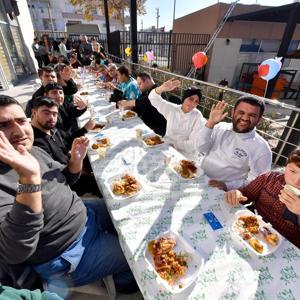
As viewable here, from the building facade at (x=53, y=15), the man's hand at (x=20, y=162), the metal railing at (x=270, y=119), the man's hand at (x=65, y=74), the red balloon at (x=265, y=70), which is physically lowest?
the metal railing at (x=270, y=119)

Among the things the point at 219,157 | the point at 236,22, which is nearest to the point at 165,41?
the point at 236,22

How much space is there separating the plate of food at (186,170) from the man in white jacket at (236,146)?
17 centimetres

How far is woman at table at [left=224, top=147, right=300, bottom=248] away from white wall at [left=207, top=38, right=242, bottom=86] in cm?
1212

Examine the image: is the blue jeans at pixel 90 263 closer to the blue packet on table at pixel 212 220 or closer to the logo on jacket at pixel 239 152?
the blue packet on table at pixel 212 220

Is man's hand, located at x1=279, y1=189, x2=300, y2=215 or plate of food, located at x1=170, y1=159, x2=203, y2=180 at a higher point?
man's hand, located at x1=279, y1=189, x2=300, y2=215

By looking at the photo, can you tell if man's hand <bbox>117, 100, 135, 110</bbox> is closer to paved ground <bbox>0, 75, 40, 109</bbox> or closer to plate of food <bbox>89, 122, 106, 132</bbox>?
plate of food <bbox>89, 122, 106, 132</bbox>

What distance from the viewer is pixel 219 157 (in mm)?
2236

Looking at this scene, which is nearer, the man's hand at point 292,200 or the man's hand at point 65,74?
the man's hand at point 292,200

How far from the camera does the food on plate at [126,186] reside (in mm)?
1628

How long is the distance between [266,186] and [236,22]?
13.0 meters

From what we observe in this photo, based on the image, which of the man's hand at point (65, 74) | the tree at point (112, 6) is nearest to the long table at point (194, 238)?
the man's hand at point (65, 74)

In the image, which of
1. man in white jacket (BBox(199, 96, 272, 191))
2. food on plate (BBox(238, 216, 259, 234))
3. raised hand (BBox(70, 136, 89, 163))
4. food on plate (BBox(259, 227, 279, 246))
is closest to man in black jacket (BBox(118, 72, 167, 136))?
man in white jacket (BBox(199, 96, 272, 191))

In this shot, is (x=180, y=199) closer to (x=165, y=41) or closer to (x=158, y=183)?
(x=158, y=183)

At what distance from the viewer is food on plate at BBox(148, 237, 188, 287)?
1.06m
